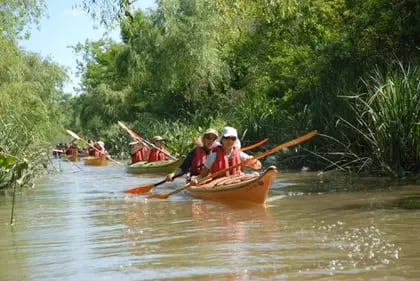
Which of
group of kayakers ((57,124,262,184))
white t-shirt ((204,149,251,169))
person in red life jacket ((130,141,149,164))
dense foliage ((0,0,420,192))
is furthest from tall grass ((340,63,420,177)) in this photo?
person in red life jacket ((130,141,149,164))

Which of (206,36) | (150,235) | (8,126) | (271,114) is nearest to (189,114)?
(206,36)

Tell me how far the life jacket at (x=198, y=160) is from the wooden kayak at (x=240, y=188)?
962mm

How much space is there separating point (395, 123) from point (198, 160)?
11.2 feet

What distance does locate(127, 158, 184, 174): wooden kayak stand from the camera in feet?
62.0

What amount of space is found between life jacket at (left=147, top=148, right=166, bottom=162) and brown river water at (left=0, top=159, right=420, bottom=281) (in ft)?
26.6

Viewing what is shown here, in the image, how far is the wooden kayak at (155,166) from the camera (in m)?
18.9

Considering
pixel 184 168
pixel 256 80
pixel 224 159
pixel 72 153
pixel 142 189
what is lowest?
pixel 142 189

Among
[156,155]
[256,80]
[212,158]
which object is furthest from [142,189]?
[256,80]

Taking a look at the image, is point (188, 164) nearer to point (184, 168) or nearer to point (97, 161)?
point (184, 168)

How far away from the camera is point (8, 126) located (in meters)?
13.6

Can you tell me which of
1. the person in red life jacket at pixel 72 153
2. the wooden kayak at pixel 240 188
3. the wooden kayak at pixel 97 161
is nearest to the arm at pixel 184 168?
the wooden kayak at pixel 240 188

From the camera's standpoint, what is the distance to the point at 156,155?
67.6ft

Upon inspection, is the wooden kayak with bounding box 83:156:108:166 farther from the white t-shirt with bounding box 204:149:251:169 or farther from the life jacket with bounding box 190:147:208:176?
the white t-shirt with bounding box 204:149:251:169

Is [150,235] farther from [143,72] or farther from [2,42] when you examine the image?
[143,72]
